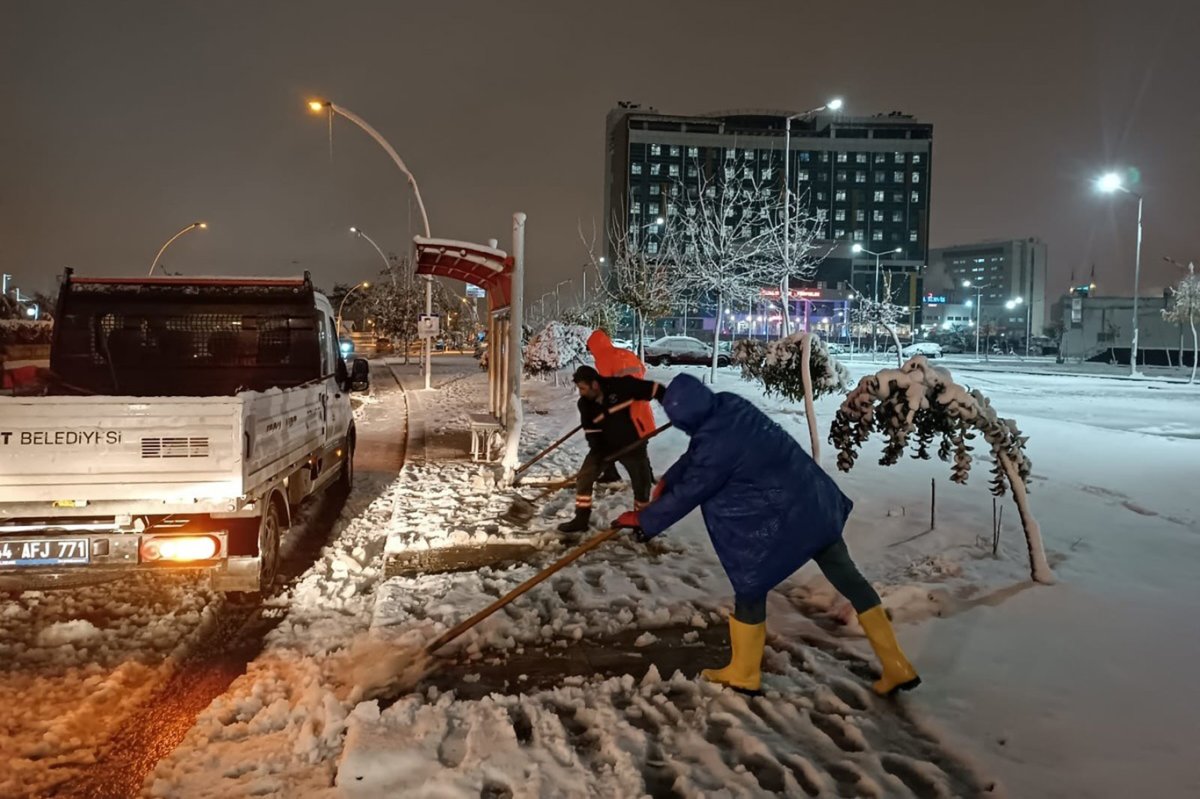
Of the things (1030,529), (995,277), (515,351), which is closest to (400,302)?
(515,351)

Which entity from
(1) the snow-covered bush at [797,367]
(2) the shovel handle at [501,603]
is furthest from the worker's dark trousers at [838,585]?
(1) the snow-covered bush at [797,367]

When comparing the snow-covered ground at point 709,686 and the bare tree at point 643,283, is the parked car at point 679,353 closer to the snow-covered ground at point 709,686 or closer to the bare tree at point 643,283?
the bare tree at point 643,283

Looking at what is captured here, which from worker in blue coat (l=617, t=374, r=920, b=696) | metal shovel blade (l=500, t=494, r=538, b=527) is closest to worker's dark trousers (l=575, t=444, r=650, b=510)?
metal shovel blade (l=500, t=494, r=538, b=527)

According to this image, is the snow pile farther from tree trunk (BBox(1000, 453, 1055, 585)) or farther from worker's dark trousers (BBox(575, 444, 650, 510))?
tree trunk (BBox(1000, 453, 1055, 585))

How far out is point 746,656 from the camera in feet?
13.4

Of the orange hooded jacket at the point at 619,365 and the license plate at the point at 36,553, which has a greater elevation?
the orange hooded jacket at the point at 619,365

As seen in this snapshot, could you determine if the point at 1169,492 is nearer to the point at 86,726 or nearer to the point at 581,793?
the point at 581,793

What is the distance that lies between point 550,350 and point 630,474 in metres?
17.5

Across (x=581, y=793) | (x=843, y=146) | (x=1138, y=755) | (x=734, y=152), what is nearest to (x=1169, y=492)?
(x=1138, y=755)

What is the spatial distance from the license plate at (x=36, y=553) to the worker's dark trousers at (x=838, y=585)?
385cm

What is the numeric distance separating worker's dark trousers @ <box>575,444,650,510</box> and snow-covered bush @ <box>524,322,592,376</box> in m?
17.3

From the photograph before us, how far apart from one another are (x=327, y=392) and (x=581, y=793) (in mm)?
5915

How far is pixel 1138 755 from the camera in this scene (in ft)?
11.1

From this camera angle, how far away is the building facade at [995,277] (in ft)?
409
